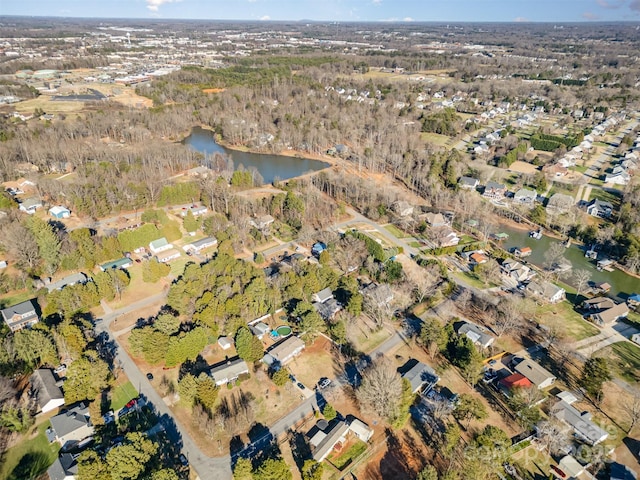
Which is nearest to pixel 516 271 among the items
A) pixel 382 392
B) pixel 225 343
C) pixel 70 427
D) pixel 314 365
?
pixel 382 392

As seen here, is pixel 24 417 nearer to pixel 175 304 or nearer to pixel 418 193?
pixel 175 304

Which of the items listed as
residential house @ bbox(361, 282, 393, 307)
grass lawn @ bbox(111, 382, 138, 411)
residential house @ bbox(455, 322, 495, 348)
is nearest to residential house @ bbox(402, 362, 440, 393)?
residential house @ bbox(455, 322, 495, 348)

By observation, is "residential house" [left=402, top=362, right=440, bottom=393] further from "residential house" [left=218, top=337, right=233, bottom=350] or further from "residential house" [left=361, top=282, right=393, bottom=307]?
"residential house" [left=218, top=337, right=233, bottom=350]

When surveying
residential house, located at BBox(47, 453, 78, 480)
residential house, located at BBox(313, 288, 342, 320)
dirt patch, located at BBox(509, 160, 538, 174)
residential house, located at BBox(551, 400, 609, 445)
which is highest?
dirt patch, located at BBox(509, 160, 538, 174)

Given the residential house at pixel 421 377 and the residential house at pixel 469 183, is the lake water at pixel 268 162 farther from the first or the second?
the residential house at pixel 421 377

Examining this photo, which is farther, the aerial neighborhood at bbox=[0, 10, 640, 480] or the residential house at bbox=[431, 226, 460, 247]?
the residential house at bbox=[431, 226, 460, 247]

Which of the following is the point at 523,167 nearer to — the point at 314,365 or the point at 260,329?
the point at 314,365

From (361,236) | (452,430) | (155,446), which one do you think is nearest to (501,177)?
(361,236)
